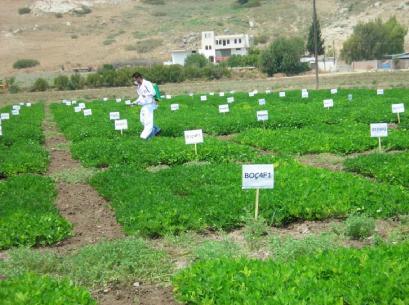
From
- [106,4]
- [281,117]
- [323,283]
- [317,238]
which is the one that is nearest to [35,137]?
[281,117]

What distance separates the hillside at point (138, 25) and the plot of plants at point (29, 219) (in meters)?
97.2

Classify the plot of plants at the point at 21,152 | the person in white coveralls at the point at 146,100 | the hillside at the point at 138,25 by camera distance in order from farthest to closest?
the hillside at the point at 138,25 < the person in white coveralls at the point at 146,100 < the plot of plants at the point at 21,152

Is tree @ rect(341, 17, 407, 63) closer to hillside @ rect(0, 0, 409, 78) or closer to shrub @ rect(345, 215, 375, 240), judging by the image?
hillside @ rect(0, 0, 409, 78)

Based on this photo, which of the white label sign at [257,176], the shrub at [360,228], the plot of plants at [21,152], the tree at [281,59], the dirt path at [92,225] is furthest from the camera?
the tree at [281,59]

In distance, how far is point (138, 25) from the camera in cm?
14262

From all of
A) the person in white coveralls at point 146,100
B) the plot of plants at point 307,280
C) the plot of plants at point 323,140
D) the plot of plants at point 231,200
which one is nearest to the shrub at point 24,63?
the person in white coveralls at point 146,100

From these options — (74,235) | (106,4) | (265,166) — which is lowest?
(74,235)

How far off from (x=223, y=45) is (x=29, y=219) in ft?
351

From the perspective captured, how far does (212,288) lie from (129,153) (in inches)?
413

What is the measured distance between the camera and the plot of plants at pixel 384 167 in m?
11.8

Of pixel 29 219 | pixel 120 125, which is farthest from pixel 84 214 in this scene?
pixel 120 125

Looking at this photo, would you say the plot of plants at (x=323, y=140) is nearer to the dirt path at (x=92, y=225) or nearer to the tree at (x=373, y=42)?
the dirt path at (x=92, y=225)

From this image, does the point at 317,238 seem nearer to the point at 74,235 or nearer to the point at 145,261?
the point at 145,261

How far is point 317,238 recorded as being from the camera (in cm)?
821
